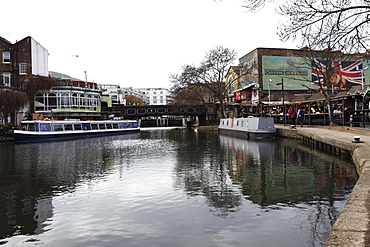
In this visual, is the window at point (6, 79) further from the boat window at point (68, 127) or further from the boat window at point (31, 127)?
the boat window at point (31, 127)

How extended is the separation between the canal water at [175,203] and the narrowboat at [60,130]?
16.5 metres

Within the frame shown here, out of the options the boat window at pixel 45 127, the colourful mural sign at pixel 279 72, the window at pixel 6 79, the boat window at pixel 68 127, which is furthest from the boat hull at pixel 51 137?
the colourful mural sign at pixel 279 72

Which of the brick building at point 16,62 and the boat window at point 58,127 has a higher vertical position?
the brick building at point 16,62

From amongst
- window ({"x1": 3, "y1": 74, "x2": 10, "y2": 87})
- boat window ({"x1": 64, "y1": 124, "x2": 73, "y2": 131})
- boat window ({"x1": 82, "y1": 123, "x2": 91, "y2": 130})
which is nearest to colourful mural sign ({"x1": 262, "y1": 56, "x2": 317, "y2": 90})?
boat window ({"x1": 82, "y1": 123, "x2": 91, "y2": 130})

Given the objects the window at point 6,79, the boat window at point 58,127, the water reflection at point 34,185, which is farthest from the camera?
the window at point 6,79

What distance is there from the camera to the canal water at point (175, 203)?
5883mm

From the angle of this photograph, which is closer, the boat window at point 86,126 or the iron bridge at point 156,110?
the boat window at point 86,126

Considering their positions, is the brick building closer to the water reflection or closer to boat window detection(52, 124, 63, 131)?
boat window detection(52, 124, 63, 131)

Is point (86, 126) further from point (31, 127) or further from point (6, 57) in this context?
point (6, 57)

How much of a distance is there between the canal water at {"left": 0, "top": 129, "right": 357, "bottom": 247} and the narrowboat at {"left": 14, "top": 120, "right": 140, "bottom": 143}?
1646cm

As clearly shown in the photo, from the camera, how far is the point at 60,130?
3291cm

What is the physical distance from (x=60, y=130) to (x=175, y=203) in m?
27.8

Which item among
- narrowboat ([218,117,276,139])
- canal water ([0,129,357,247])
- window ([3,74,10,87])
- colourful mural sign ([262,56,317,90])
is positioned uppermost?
colourful mural sign ([262,56,317,90])

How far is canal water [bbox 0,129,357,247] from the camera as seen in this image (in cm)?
588
